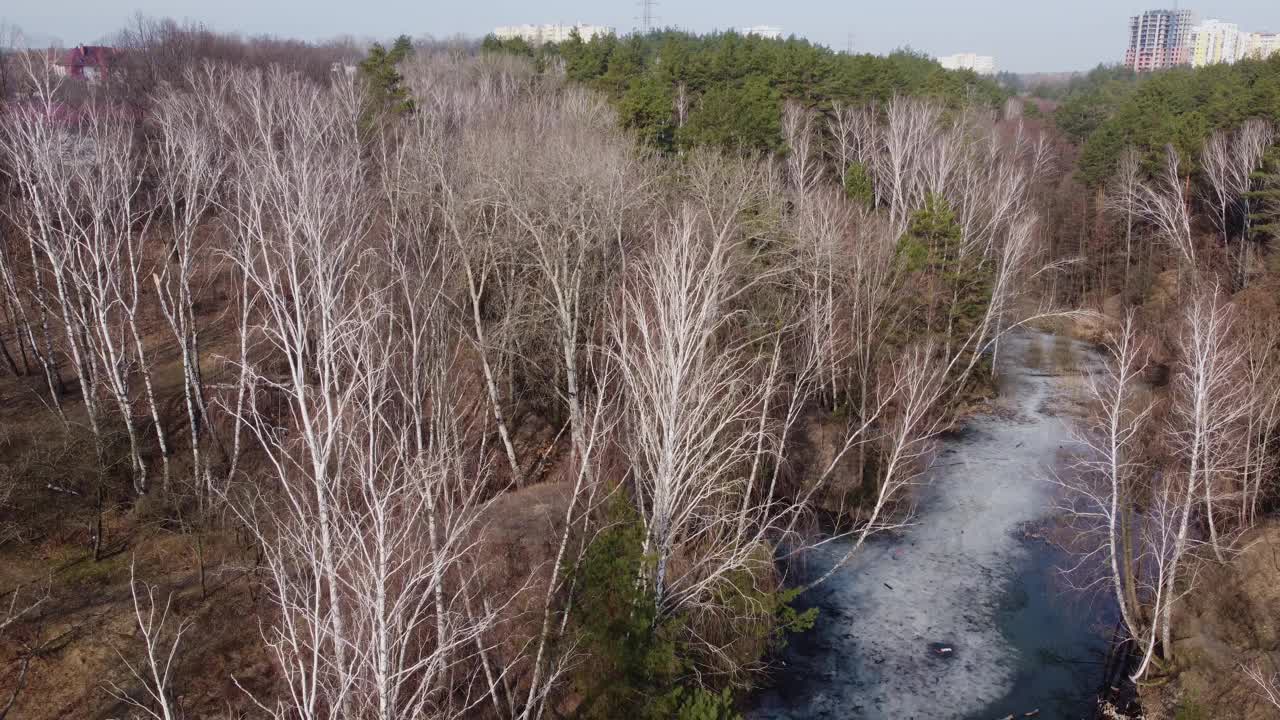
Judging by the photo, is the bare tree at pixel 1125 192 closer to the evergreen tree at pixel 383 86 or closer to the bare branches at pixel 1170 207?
the bare branches at pixel 1170 207

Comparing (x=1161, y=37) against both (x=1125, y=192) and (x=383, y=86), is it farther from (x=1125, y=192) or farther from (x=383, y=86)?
(x=383, y=86)

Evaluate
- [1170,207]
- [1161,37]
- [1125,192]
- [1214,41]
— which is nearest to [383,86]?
[1170,207]

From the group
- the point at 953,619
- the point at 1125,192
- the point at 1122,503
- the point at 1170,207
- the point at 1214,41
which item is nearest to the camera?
the point at 1122,503

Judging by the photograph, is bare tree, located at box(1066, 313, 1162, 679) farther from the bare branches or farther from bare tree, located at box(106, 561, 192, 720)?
bare tree, located at box(106, 561, 192, 720)

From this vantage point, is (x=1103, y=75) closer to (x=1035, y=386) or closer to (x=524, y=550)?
(x=1035, y=386)

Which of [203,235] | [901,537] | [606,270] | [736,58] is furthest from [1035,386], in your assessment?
[203,235]

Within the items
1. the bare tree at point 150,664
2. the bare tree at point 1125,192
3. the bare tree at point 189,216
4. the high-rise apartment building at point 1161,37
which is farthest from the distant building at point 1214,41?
the bare tree at point 150,664
